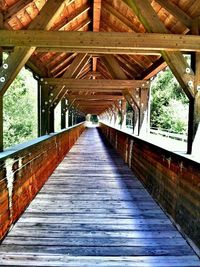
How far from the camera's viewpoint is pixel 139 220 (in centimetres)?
430

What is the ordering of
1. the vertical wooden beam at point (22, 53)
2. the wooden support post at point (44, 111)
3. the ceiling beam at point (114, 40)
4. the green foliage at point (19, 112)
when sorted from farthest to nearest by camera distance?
the green foliage at point (19, 112) < the wooden support post at point (44, 111) < the ceiling beam at point (114, 40) < the vertical wooden beam at point (22, 53)

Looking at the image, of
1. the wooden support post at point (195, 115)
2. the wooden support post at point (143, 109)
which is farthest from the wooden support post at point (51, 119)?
the wooden support post at point (195, 115)

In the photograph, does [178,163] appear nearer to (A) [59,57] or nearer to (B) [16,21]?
(B) [16,21]

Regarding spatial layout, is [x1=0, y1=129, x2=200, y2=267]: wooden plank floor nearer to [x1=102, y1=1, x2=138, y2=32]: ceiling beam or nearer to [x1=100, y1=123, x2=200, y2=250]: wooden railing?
[x1=100, y1=123, x2=200, y2=250]: wooden railing

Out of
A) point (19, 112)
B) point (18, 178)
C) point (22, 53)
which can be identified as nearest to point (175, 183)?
point (18, 178)

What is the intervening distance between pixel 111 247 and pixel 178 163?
1.47 metres

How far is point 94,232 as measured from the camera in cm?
384

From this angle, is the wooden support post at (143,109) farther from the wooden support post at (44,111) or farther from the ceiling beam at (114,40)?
the ceiling beam at (114,40)

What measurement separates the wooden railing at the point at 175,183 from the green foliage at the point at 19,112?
26551mm

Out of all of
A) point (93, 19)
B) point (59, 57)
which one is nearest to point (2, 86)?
point (93, 19)

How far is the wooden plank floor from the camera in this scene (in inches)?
125

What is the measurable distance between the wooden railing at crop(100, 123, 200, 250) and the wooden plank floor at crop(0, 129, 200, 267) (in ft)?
0.58

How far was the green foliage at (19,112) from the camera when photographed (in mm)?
32719

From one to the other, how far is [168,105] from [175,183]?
89.5 ft
